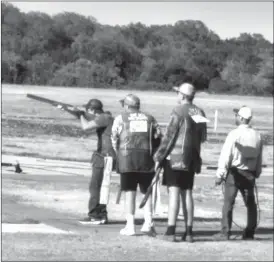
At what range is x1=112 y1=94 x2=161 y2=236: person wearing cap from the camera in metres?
11.6

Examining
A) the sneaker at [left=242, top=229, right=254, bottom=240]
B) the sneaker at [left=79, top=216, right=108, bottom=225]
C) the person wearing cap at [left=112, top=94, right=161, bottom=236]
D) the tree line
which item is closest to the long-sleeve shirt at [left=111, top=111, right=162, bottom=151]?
the person wearing cap at [left=112, top=94, right=161, bottom=236]

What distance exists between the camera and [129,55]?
8000cm

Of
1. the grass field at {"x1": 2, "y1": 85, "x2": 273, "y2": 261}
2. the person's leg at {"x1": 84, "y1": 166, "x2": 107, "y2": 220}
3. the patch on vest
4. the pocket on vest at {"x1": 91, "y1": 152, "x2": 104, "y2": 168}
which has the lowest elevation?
the grass field at {"x1": 2, "y1": 85, "x2": 273, "y2": 261}

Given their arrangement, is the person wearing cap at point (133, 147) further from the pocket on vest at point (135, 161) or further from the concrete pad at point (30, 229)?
the concrete pad at point (30, 229)

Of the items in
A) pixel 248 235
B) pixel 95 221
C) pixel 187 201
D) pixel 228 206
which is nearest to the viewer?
pixel 187 201

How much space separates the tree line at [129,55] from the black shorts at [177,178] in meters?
56.1

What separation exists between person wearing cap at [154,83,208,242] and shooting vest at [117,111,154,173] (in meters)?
0.24

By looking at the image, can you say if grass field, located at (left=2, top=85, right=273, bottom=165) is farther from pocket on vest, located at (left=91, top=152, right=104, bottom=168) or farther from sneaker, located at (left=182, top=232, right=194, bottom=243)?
sneaker, located at (left=182, top=232, right=194, bottom=243)

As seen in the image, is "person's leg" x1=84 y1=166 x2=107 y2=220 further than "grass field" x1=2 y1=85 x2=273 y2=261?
Yes

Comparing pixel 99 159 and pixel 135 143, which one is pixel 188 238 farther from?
pixel 99 159

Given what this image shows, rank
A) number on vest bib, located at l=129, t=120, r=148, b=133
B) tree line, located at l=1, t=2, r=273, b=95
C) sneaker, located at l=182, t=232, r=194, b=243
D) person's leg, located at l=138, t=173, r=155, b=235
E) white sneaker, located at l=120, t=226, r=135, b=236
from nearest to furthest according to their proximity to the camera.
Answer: sneaker, located at l=182, t=232, r=194, b=243 → number on vest bib, located at l=129, t=120, r=148, b=133 → white sneaker, located at l=120, t=226, r=135, b=236 → person's leg, located at l=138, t=173, r=155, b=235 → tree line, located at l=1, t=2, r=273, b=95

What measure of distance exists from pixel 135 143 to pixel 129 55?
225ft

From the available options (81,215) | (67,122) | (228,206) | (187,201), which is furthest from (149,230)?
(67,122)

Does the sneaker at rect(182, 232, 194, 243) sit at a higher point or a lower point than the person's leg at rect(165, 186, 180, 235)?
lower
